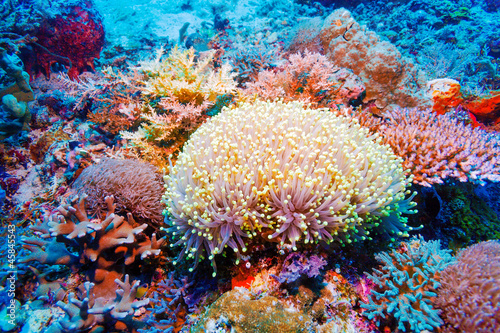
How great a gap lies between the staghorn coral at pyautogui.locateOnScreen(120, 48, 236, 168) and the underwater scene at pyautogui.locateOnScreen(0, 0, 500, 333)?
33mm

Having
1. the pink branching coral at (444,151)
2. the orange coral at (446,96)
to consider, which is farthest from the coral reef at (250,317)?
the orange coral at (446,96)

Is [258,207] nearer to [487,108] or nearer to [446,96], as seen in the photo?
[446,96]

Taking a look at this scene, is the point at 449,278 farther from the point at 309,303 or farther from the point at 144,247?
the point at 144,247

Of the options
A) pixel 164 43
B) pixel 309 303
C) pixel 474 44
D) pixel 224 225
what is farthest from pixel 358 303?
pixel 474 44

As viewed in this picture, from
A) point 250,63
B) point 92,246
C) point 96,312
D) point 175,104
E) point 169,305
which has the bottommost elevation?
point 169,305

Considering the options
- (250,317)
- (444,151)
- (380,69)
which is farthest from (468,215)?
(250,317)

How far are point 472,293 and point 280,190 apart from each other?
196 centimetres

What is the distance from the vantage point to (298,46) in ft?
23.9

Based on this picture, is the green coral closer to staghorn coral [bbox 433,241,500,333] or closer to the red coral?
staghorn coral [bbox 433,241,500,333]

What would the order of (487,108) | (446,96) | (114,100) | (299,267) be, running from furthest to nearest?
(446,96)
(487,108)
(114,100)
(299,267)

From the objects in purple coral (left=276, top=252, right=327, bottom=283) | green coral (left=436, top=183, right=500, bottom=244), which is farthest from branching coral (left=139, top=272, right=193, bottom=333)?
green coral (left=436, top=183, right=500, bottom=244)

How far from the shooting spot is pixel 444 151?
3389 millimetres

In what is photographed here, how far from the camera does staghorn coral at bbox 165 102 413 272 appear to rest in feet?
7.36

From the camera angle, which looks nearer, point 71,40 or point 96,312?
point 96,312
